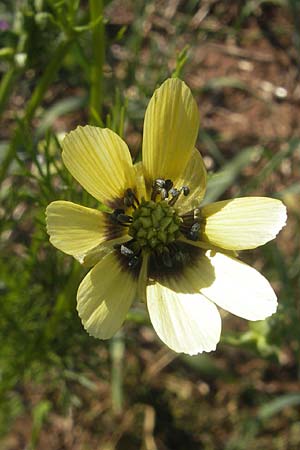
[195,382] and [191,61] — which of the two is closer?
[195,382]

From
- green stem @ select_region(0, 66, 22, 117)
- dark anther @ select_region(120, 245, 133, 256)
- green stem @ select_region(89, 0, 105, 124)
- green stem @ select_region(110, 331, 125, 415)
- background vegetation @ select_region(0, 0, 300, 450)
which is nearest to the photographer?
dark anther @ select_region(120, 245, 133, 256)

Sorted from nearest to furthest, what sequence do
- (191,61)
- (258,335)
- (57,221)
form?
(57,221) → (258,335) → (191,61)

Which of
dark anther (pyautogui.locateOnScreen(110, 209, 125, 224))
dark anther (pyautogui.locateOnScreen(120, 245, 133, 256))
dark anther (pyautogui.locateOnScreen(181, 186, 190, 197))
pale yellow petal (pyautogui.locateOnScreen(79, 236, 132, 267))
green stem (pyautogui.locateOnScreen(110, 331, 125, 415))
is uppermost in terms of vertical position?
dark anther (pyautogui.locateOnScreen(181, 186, 190, 197))

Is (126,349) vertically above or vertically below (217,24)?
below

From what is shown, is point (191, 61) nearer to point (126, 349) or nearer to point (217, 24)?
point (217, 24)

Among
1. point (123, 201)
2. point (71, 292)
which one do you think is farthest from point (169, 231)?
point (71, 292)

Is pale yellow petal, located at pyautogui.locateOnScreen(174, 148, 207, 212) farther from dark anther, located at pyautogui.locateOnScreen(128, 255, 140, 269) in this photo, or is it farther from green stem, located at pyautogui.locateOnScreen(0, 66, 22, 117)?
green stem, located at pyautogui.locateOnScreen(0, 66, 22, 117)

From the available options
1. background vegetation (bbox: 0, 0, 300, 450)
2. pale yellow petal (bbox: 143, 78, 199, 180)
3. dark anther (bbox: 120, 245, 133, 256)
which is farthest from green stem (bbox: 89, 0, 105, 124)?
dark anther (bbox: 120, 245, 133, 256)
